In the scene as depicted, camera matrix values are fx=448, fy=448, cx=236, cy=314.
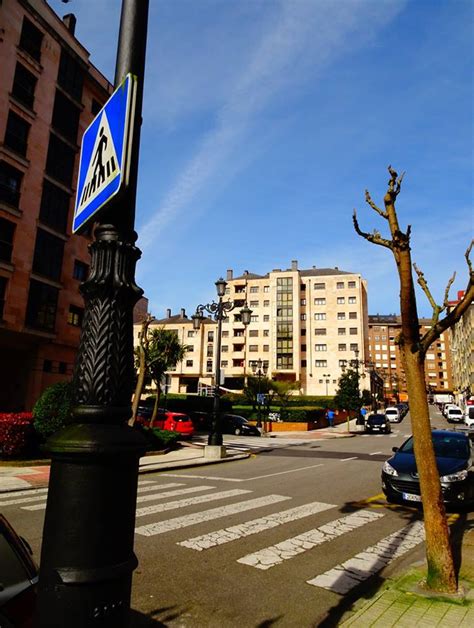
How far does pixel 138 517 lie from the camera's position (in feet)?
25.1

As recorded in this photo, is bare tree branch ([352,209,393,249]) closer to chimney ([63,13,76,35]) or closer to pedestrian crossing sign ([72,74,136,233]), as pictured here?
pedestrian crossing sign ([72,74,136,233])

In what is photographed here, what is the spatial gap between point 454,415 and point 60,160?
167 feet

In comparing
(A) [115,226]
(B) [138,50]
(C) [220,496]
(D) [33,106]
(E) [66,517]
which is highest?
(D) [33,106]

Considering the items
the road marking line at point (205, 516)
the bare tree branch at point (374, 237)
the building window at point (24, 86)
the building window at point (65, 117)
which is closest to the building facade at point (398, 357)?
the building window at point (65, 117)

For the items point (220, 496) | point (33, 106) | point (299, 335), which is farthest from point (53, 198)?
point (299, 335)

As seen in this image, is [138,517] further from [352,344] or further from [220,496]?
[352,344]

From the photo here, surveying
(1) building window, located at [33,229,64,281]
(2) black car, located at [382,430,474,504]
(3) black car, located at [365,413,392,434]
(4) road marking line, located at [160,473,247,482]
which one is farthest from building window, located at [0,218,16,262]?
(3) black car, located at [365,413,392,434]

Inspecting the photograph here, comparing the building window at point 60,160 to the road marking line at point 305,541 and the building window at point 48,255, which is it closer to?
the building window at point 48,255

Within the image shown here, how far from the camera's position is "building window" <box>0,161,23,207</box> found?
71.6 feet

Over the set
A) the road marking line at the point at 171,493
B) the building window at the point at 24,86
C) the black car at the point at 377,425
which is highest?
the building window at the point at 24,86

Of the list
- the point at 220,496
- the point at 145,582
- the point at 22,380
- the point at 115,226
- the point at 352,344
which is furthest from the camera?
the point at 352,344

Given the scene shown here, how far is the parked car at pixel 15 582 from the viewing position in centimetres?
214

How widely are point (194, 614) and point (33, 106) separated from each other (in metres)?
26.3

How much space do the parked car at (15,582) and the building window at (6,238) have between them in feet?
71.0
